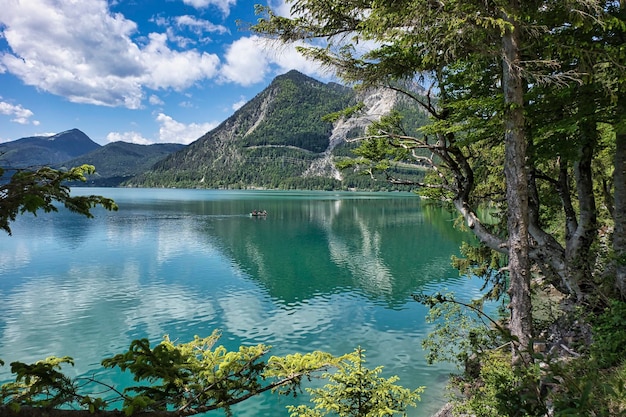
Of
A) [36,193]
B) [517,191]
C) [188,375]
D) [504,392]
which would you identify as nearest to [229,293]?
[188,375]

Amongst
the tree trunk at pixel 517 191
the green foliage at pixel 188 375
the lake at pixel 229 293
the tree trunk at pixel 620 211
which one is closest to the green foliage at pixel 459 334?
the tree trunk at pixel 517 191

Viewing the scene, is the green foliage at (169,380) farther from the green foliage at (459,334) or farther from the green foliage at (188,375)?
the green foliage at (459,334)

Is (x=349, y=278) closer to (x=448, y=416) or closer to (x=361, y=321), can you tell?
(x=361, y=321)

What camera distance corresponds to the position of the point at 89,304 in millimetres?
24938

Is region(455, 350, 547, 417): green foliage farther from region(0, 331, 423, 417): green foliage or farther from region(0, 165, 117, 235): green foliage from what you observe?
region(0, 165, 117, 235): green foliage

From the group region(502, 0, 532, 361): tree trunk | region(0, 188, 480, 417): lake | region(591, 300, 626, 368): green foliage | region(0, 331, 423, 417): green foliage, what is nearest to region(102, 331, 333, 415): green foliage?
region(0, 331, 423, 417): green foliage

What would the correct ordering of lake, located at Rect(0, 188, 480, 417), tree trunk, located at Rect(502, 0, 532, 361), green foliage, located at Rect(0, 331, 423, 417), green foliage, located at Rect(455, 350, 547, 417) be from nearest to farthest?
green foliage, located at Rect(455, 350, 547, 417)
green foliage, located at Rect(0, 331, 423, 417)
tree trunk, located at Rect(502, 0, 532, 361)
lake, located at Rect(0, 188, 480, 417)

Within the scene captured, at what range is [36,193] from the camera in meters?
4.81

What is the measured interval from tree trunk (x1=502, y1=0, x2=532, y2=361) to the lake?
7055mm

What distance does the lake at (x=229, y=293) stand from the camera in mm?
18516

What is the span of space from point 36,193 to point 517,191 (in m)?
8.38

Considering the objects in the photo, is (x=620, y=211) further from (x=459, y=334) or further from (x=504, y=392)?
(x=504, y=392)

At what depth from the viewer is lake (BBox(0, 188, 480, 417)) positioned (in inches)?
729

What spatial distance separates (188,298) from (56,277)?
42.6 ft
